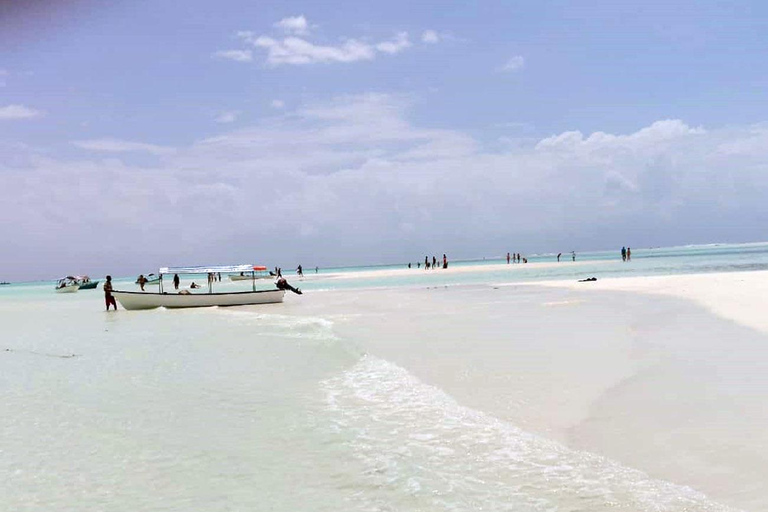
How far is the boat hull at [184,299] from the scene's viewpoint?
115 feet

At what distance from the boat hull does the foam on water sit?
2748 centimetres

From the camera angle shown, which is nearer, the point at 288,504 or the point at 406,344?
→ the point at 288,504

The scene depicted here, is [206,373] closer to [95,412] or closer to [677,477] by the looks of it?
[95,412]

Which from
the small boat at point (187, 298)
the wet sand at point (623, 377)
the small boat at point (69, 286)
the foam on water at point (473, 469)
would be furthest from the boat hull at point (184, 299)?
the small boat at point (69, 286)

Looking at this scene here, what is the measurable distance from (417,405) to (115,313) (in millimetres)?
29343

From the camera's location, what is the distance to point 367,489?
20.0 feet

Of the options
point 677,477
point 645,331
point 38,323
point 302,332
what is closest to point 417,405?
Answer: point 677,477

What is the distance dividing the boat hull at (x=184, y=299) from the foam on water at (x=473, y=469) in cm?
2748

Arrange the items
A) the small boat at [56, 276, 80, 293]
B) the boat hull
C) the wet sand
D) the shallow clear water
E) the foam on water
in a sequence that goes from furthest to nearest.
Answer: the small boat at [56, 276, 80, 293] → the boat hull → the wet sand → the shallow clear water → the foam on water

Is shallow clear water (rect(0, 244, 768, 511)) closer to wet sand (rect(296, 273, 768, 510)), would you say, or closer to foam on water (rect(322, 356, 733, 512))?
foam on water (rect(322, 356, 733, 512))

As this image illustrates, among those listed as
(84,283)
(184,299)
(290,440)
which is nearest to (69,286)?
(84,283)

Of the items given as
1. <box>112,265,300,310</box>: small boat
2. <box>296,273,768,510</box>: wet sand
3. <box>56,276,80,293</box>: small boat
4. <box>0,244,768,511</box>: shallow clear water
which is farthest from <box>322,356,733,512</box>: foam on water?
<box>56,276,80,293</box>: small boat

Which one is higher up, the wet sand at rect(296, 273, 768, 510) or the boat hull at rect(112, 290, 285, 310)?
the boat hull at rect(112, 290, 285, 310)

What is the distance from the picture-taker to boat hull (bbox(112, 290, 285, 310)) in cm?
3503
